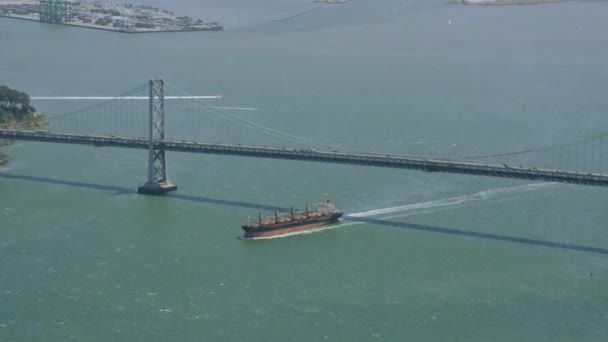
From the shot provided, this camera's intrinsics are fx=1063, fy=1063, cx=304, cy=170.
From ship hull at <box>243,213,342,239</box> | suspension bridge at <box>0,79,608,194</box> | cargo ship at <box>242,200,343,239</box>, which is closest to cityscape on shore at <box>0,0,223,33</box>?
suspension bridge at <box>0,79,608,194</box>

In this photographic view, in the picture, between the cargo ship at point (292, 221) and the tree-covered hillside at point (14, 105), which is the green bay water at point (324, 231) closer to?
the cargo ship at point (292, 221)

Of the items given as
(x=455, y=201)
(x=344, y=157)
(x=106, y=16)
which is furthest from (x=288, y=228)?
(x=106, y=16)

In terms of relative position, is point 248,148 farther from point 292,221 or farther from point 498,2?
point 498,2

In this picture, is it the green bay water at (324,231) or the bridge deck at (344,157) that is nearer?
the green bay water at (324,231)

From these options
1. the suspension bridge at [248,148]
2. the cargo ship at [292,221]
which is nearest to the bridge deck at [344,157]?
the suspension bridge at [248,148]

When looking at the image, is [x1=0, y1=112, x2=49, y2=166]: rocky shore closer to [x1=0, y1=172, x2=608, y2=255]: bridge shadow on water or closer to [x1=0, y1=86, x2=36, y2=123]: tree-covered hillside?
[x1=0, y1=86, x2=36, y2=123]: tree-covered hillside
